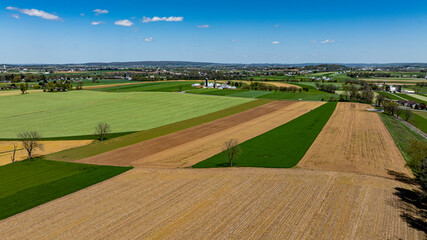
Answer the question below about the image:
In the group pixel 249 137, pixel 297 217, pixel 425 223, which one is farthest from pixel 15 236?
pixel 249 137

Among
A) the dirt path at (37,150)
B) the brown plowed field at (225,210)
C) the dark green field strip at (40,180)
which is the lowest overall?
the dirt path at (37,150)

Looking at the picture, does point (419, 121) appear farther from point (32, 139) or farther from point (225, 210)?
point (32, 139)

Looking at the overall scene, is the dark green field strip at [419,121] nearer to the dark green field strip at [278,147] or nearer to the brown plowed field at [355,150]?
the brown plowed field at [355,150]

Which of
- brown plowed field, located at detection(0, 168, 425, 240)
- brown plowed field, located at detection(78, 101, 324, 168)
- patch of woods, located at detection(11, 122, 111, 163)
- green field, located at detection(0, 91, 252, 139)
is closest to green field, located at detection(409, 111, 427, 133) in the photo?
brown plowed field, located at detection(78, 101, 324, 168)

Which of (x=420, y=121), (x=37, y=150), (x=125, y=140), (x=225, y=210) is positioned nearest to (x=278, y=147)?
(x=225, y=210)

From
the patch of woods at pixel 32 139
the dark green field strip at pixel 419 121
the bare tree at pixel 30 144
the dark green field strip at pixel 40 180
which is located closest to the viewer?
the dark green field strip at pixel 40 180

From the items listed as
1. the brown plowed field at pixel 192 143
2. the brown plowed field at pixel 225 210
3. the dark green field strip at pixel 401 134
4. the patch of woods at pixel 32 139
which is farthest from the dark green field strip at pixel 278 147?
the patch of woods at pixel 32 139
